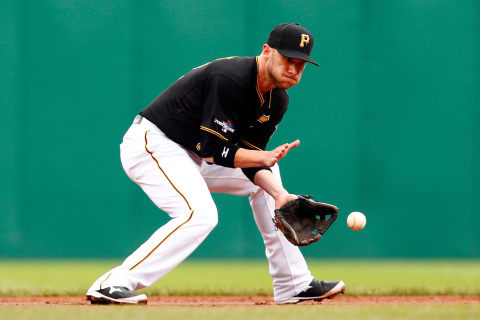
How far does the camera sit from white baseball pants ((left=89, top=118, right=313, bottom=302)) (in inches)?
167

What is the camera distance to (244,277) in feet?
23.2

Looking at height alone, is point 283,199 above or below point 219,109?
below

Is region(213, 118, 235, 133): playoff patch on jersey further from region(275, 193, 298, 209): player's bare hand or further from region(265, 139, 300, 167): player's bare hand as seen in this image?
region(275, 193, 298, 209): player's bare hand

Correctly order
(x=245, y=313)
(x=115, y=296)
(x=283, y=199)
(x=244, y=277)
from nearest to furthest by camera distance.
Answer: (x=245, y=313) → (x=115, y=296) → (x=283, y=199) → (x=244, y=277)

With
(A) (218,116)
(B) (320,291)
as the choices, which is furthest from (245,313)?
(B) (320,291)

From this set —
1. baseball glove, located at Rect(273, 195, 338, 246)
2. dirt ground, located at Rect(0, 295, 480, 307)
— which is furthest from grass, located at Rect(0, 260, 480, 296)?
baseball glove, located at Rect(273, 195, 338, 246)

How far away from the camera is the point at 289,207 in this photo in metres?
4.57

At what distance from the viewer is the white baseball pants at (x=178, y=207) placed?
13.9ft

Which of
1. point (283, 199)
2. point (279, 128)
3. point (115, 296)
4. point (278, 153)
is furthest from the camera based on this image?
point (279, 128)

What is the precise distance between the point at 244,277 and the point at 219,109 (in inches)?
120

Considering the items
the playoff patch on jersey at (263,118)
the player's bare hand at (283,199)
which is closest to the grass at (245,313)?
the player's bare hand at (283,199)

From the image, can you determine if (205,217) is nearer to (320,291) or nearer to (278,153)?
(278,153)

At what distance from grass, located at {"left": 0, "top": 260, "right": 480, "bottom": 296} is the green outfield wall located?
0.31 m

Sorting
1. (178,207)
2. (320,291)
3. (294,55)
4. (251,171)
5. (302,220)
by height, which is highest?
(294,55)
